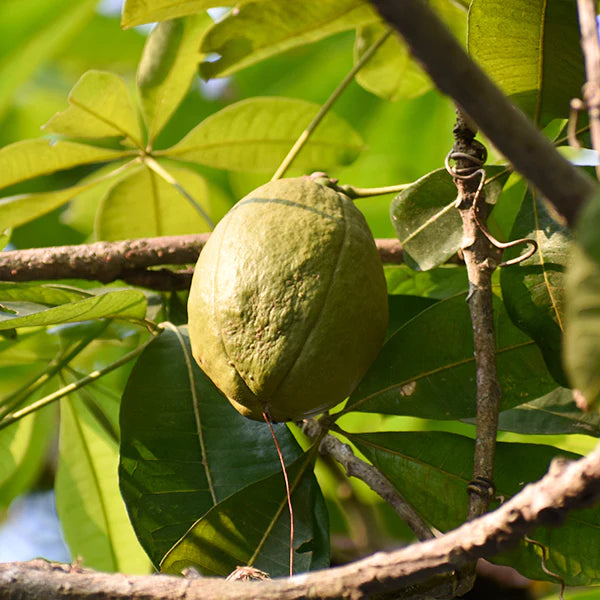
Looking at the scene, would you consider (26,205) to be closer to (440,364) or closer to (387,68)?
(387,68)

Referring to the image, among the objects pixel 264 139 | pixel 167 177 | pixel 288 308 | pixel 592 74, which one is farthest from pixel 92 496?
pixel 592 74

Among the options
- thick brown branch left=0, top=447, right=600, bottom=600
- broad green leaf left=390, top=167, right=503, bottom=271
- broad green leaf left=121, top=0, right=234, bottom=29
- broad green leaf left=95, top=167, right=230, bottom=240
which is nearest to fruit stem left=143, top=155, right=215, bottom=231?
broad green leaf left=95, top=167, right=230, bottom=240

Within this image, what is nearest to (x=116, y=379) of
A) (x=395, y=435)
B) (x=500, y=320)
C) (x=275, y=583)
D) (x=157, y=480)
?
(x=157, y=480)

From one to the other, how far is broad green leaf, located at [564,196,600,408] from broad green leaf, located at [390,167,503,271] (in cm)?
54

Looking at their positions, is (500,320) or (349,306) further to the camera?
(500,320)

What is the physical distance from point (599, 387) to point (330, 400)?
43 centimetres

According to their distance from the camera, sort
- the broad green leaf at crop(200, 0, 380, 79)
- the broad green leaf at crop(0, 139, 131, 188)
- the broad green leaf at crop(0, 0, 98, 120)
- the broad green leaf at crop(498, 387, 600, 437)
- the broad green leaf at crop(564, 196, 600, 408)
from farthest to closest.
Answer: the broad green leaf at crop(0, 0, 98, 120), the broad green leaf at crop(0, 139, 131, 188), the broad green leaf at crop(200, 0, 380, 79), the broad green leaf at crop(498, 387, 600, 437), the broad green leaf at crop(564, 196, 600, 408)

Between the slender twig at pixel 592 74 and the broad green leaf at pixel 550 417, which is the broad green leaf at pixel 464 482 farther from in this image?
the slender twig at pixel 592 74

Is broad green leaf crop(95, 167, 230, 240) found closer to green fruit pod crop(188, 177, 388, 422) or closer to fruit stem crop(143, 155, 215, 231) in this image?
fruit stem crop(143, 155, 215, 231)

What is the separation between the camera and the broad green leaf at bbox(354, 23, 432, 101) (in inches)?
56.3

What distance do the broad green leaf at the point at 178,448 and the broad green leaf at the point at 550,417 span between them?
1.01ft

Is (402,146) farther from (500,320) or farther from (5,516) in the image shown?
(5,516)

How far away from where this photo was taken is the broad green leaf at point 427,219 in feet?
3.16

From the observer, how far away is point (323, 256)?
82 centimetres
